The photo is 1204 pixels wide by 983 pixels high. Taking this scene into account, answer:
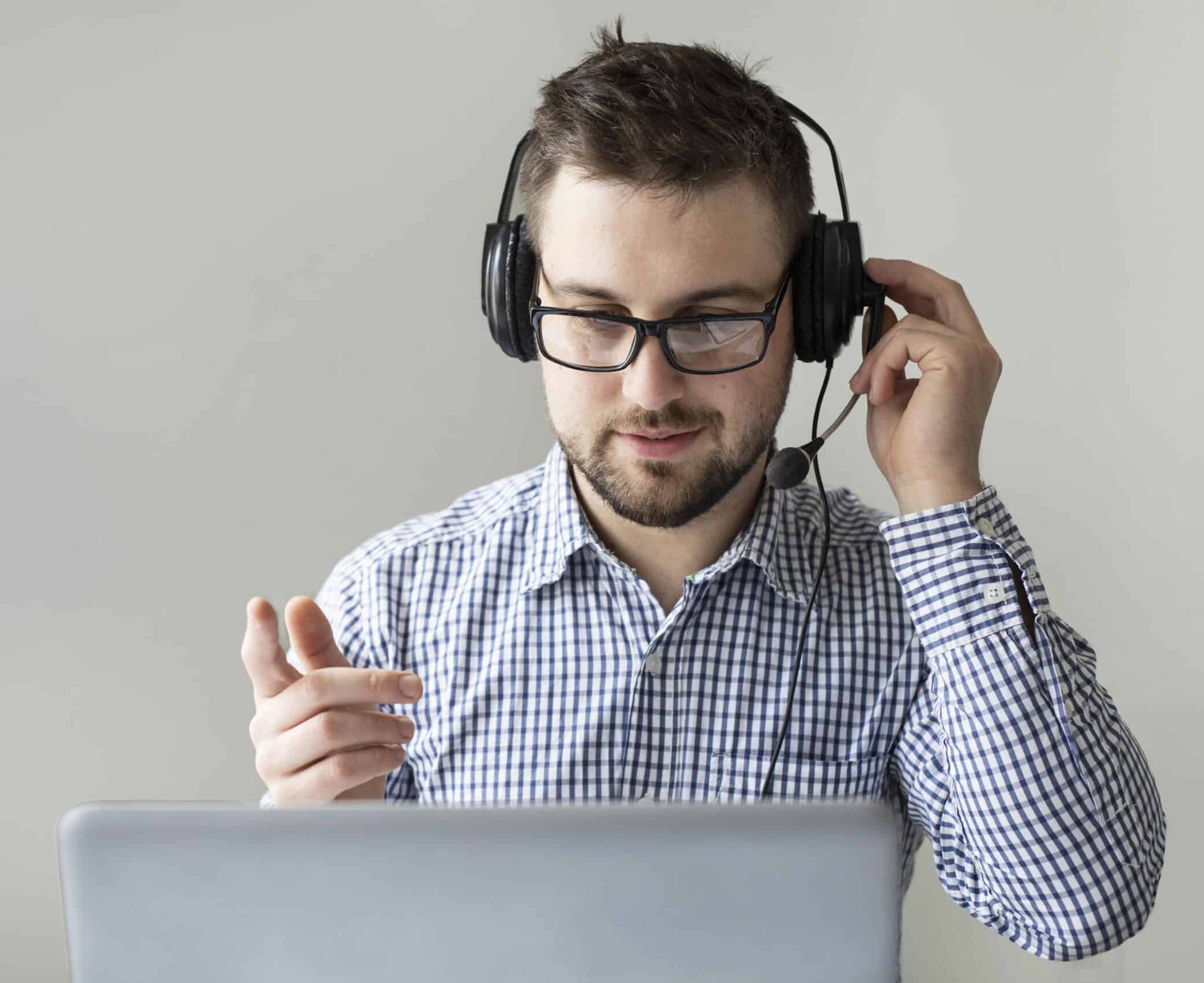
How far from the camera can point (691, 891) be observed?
0.58 m

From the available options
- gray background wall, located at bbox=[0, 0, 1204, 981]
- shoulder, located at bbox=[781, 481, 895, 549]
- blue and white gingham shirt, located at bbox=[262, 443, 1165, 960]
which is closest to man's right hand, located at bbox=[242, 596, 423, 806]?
blue and white gingham shirt, located at bbox=[262, 443, 1165, 960]

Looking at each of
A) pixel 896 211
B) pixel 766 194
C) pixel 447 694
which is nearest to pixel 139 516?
pixel 447 694

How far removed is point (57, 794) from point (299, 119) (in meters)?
1.20

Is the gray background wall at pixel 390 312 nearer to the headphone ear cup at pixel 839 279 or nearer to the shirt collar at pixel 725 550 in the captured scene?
the shirt collar at pixel 725 550

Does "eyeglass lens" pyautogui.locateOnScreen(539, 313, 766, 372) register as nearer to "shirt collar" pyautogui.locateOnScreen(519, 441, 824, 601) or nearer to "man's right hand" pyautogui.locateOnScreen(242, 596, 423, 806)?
"shirt collar" pyautogui.locateOnScreen(519, 441, 824, 601)

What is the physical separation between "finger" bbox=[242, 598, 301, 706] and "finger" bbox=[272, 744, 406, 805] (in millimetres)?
84

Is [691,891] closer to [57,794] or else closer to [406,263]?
[406,263]

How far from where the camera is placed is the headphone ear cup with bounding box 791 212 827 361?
123cm

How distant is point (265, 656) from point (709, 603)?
22.4 inches

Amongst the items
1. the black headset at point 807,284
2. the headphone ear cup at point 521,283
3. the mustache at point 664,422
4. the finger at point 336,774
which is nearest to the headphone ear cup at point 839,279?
the black headset at point 807,284

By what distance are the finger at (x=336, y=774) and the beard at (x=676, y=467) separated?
42 cm

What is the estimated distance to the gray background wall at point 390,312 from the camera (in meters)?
1.70

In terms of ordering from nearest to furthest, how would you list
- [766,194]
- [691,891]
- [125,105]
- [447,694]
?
1. [691,891]
2. [766,194]
3. [447,694]
4. [125,105]

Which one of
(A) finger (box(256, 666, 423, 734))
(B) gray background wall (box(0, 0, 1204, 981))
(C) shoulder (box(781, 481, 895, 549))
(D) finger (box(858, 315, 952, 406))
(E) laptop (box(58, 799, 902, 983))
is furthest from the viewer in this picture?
(B) gray background wall (box(0, 0, 1204, 981))
